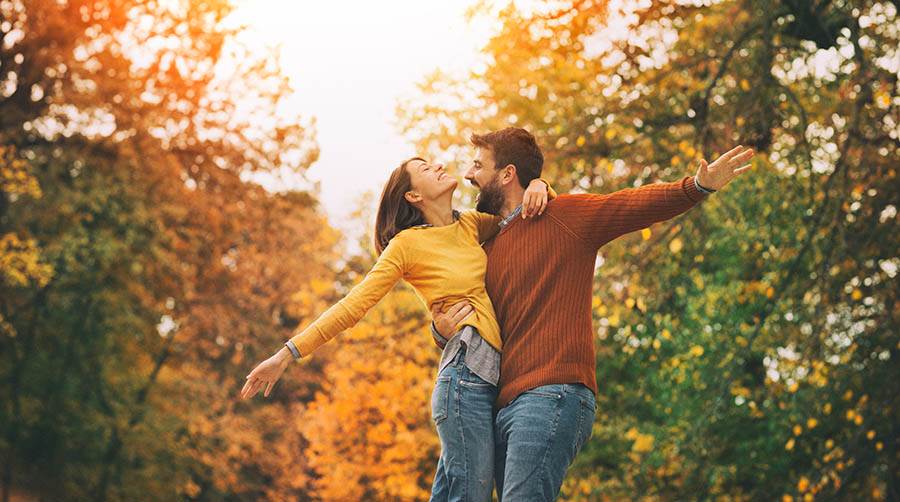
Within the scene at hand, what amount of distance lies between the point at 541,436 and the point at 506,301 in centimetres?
50

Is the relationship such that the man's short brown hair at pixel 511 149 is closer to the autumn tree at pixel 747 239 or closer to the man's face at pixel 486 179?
the man's face at pixel 486 179

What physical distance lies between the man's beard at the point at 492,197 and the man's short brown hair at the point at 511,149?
69 mm

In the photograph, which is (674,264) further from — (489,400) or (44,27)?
(44,27)

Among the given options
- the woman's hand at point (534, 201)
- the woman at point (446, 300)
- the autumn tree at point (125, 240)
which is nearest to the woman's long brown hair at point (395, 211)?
the woman at point (446, 300)

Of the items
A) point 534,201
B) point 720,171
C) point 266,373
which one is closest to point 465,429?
point 266,373

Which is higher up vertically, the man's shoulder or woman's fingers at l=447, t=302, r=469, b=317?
the man's shoulder

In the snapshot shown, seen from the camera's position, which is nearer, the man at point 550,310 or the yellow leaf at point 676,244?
the man at point 550,310

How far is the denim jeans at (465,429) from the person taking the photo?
342cm

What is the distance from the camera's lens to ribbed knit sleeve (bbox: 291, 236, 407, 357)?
3.35 metres

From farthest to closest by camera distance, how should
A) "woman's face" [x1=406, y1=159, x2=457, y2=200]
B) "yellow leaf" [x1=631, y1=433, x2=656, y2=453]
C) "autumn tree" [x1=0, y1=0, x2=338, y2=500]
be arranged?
"autumn tree" [x1=0, y1=0, x2=338, y2=500]
"yellow leaf" [x1=631, y1=433, x2=656, y2=453]
"woman's face" [x1=406, y1=159, x2=457, y2=200]

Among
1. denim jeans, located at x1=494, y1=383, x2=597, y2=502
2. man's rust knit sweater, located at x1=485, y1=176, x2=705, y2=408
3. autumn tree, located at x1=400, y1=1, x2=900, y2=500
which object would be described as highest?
man's rust knit sweater, located at x1=485, y1=176, x2=705, y2=408

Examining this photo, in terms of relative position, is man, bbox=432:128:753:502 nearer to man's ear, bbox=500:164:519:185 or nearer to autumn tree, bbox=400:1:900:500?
man's ear, bbox=500:164:519:185

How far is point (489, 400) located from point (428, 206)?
2.34ft

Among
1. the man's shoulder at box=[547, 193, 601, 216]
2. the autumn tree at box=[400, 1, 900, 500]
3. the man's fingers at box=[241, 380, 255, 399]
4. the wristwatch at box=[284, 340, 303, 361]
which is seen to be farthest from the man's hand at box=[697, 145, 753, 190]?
the autumn tree at box=[400, 1, 900, 500]
